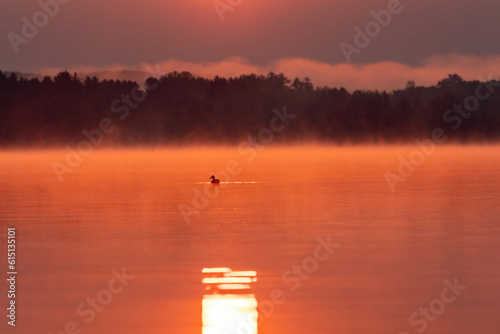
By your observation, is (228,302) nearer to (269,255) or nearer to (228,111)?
(269,255)

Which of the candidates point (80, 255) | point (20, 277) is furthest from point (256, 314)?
point (80, 255)

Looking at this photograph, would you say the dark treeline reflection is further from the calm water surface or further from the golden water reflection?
the golden water reflection

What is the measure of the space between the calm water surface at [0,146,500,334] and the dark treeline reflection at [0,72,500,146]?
7158cm

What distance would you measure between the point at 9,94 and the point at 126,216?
78286 millimetres

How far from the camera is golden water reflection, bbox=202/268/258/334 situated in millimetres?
9344

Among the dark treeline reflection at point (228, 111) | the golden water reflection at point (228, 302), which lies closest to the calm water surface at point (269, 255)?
the golden water reflection at point (228, 302)

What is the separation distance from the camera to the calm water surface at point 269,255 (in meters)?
9.74

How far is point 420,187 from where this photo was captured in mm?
26422

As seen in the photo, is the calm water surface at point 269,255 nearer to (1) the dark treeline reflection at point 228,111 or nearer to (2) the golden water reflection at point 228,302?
(2) the golden water reflection at point 228,302

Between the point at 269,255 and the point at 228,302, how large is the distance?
10.6ft

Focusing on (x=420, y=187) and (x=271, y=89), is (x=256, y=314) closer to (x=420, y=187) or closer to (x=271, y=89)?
(x=420, y=187)

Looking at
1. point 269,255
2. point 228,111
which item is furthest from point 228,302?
point 228,111

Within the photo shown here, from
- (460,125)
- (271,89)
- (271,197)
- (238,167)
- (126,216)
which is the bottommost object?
(126,216)

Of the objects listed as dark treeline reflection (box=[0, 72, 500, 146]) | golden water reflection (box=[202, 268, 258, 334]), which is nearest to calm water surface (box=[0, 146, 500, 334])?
golden water reflection (box=[202, 268, 258, 334])
